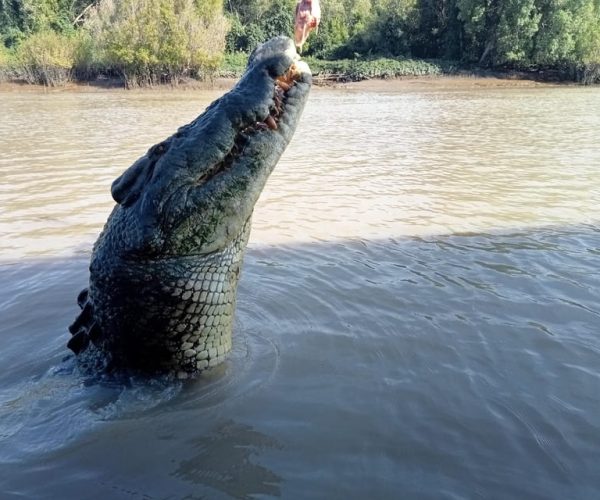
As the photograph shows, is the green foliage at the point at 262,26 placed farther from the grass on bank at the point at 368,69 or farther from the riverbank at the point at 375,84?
the riverbank at the point at 375,84

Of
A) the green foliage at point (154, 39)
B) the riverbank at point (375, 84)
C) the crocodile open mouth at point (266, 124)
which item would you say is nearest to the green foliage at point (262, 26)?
the green foliage at point (154, 39)

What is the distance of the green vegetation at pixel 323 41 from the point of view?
140 ft

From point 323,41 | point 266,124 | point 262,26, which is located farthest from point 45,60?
point 266,124

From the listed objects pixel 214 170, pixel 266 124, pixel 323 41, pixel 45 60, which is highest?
pixel 323 41

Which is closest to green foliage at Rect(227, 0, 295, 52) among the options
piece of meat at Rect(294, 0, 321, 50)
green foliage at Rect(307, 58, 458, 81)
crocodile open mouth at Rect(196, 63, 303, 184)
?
green foliage at Rect(307, 58, 458, 81)

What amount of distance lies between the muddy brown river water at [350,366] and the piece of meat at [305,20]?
6.68 feet

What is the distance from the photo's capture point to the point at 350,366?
3.58m

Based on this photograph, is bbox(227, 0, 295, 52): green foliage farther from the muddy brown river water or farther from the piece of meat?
the piece of meat

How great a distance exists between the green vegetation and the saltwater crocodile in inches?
1681

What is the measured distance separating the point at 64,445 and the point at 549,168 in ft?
32.5

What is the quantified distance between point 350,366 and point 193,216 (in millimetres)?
1508

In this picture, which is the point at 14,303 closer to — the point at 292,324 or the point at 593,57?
the point at 292,324

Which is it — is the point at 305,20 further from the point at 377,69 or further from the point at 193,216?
the point at 377,69

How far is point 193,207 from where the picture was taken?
2.73 metres
